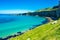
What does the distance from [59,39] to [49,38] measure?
5.42 ft

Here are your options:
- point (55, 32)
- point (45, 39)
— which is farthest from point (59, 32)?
point (45, 39)

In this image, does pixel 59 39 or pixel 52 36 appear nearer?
pixel 59 39

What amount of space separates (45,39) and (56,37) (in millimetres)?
1312

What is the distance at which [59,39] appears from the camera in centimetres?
2198

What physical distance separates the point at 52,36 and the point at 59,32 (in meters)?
1.42

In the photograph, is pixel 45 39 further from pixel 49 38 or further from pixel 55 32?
pixel 55 32

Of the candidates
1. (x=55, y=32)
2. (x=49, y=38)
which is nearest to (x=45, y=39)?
(x=49, y=38)

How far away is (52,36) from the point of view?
23.7 m

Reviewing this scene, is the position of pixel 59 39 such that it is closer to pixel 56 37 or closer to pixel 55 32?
pixel 56 37

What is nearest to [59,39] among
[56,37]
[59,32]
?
[56,37]

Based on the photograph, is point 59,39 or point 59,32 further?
point 59,32

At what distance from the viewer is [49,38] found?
76.5 feet

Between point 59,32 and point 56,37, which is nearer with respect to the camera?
point 56,37

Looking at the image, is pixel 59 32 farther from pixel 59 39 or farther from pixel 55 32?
pixel 59 39
